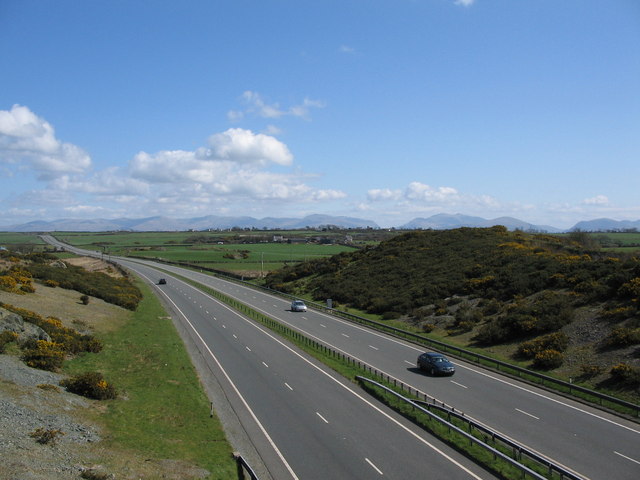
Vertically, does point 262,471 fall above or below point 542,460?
below

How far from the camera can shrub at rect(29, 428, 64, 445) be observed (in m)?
14.6

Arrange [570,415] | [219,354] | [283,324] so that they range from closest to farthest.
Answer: [570,415]
[219,354]
[283,324]

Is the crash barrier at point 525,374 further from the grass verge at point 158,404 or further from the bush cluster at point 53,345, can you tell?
the bush cluster at point 53,345

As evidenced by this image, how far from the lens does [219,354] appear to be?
3272cm

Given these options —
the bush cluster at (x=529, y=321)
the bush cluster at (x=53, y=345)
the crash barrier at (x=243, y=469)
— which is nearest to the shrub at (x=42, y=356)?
the bush cluster at (x=53, y=345)

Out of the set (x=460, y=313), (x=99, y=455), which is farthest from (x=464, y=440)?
(x=460, y=313)

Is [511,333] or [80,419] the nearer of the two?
[80,419]

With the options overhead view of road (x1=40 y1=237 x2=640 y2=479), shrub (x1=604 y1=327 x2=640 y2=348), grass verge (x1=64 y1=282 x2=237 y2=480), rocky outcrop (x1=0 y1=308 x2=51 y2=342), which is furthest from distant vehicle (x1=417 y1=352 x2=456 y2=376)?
rocky outcrop (x1=0 y1=308 x2=51 y2=342)

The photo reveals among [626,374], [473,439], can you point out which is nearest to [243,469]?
[473,439]

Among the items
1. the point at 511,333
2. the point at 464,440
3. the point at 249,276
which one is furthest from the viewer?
the point at 249,276

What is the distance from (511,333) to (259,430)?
24688 millimetres

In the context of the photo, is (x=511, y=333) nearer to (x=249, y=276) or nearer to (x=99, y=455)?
(x=99, y=455)

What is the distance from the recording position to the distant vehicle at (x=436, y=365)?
27688mm

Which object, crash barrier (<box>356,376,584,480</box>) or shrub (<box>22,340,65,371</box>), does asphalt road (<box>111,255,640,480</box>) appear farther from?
shrub (<box>22,340,65,371</box>)
